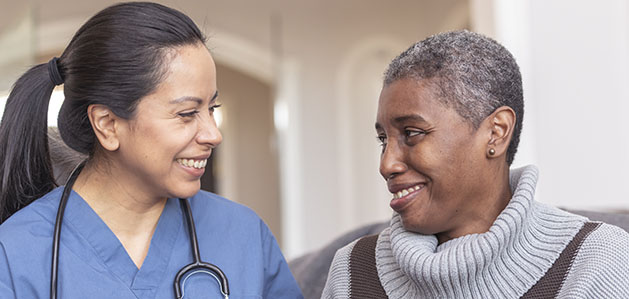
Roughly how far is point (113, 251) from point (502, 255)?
2.45 ft

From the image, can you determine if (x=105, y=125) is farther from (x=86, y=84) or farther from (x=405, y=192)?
(x=405, y=192)

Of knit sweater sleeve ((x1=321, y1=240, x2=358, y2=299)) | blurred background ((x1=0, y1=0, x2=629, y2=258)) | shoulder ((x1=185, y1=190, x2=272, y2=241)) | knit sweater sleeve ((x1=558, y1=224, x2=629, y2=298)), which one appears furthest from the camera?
blurred background ((x1=0, y1=0, x2=629, y2=258))

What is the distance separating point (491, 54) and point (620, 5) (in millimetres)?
1482


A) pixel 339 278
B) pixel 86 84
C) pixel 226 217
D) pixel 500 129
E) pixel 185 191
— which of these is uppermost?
pixel 86 84

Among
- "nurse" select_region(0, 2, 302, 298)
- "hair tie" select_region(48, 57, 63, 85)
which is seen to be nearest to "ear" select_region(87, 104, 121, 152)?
"nurse" select_region(0, 2, 302, 298)

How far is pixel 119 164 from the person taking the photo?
153cm

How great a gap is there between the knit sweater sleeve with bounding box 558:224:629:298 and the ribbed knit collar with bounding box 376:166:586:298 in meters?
0.04

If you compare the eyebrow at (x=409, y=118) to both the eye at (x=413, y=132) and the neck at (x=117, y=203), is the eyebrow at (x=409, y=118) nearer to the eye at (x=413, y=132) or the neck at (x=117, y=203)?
the eye at (x=413, y=132)

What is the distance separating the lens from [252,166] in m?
8.05

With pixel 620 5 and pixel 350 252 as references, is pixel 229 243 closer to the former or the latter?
pixel 350 252

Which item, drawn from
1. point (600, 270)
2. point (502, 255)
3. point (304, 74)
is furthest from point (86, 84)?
point (304, 74)

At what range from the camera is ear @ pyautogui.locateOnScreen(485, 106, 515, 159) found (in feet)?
4.31

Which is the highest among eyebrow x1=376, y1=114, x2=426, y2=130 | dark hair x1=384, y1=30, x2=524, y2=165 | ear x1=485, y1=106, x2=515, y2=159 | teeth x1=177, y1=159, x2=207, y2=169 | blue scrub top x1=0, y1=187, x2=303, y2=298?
dark hair x1=384, y1=30, x2=524, y2=165

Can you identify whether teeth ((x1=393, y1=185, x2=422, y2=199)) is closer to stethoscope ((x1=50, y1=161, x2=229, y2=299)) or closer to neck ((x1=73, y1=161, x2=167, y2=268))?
stethoscope ((x1=50, y1=161, x2=229, y2=299))
